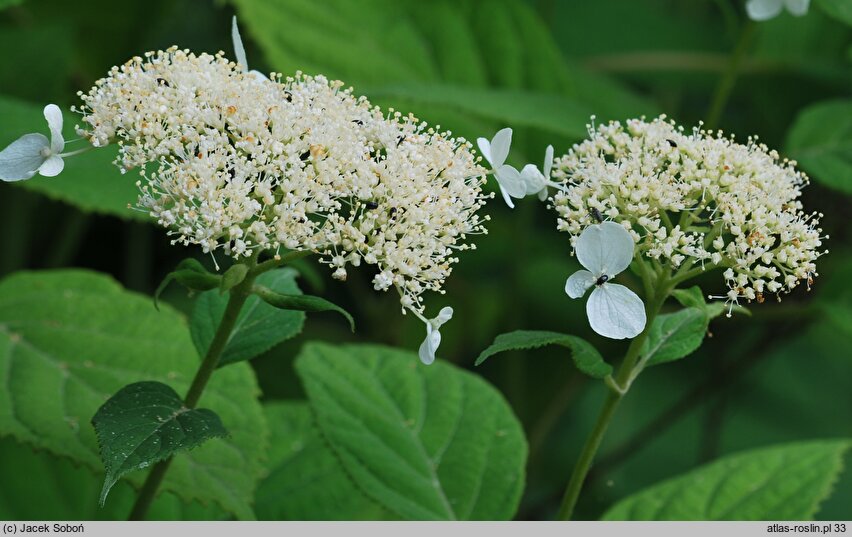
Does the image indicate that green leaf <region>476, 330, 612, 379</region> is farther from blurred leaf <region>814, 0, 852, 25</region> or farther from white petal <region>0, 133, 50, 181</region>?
blurred leaf <region>814, 0, 852, 25</region>

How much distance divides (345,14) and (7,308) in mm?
895

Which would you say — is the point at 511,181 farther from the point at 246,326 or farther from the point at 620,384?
the point at 246,326

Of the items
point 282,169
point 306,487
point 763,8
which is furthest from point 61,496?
point 763,8

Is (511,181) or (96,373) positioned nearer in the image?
(511,181)

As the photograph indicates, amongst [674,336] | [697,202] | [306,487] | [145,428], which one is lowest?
[306,487]

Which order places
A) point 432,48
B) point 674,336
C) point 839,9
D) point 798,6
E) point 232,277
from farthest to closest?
point 432,48 < point 839,9 < point 798,6 < point 674,336 < point 232,277

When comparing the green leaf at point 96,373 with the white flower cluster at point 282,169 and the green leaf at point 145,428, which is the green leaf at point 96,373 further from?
the white flower cluster at point 282,169

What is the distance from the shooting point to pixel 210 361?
1.03 m

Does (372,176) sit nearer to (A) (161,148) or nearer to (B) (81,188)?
(A) (161,148)

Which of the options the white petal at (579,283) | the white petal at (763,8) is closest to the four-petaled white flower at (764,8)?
the white petal at (763,8)

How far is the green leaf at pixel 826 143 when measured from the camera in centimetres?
165

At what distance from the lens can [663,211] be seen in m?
1.02

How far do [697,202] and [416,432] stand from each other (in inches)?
21.9

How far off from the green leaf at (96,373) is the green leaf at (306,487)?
0.19m
